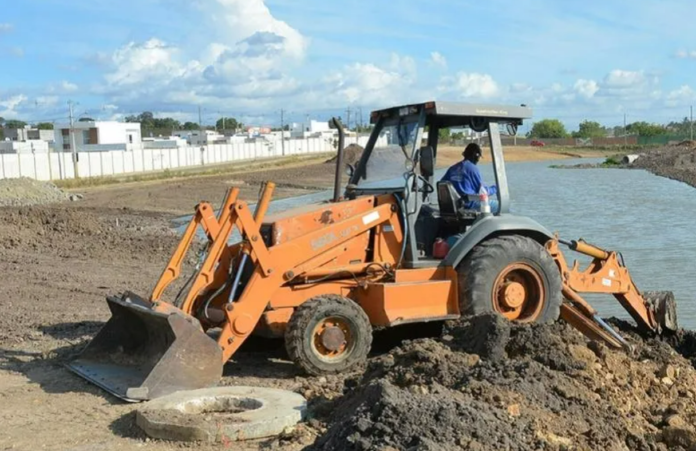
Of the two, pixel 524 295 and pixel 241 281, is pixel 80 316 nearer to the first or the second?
pixel 241 281

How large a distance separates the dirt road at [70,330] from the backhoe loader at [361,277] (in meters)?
0.38

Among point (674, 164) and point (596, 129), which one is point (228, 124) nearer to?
point (596, 129)

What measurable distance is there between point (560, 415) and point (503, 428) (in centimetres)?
72

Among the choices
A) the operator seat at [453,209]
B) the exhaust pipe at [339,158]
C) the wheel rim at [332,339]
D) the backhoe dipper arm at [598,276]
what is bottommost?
the wheel rim at [332,339]

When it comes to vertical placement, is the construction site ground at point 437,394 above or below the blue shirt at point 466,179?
below

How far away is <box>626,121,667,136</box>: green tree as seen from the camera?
14205 cm

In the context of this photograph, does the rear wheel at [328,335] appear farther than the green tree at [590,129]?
No

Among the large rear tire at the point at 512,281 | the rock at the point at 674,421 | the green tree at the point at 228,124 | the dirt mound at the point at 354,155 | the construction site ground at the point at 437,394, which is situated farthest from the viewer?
the green tree at the point at 228,124

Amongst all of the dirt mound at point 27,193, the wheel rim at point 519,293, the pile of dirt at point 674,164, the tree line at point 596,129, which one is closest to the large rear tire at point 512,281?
the wheel rim at point 519,293

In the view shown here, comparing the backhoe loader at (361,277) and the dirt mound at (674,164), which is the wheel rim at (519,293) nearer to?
the backhoe loader at (361,277)

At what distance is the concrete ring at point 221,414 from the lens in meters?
5.88

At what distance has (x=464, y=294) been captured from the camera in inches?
315

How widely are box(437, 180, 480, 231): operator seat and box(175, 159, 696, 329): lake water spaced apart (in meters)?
0.39

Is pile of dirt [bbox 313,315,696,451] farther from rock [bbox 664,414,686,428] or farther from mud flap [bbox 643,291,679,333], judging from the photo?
mud flap [bbox 643,291,679,333]
